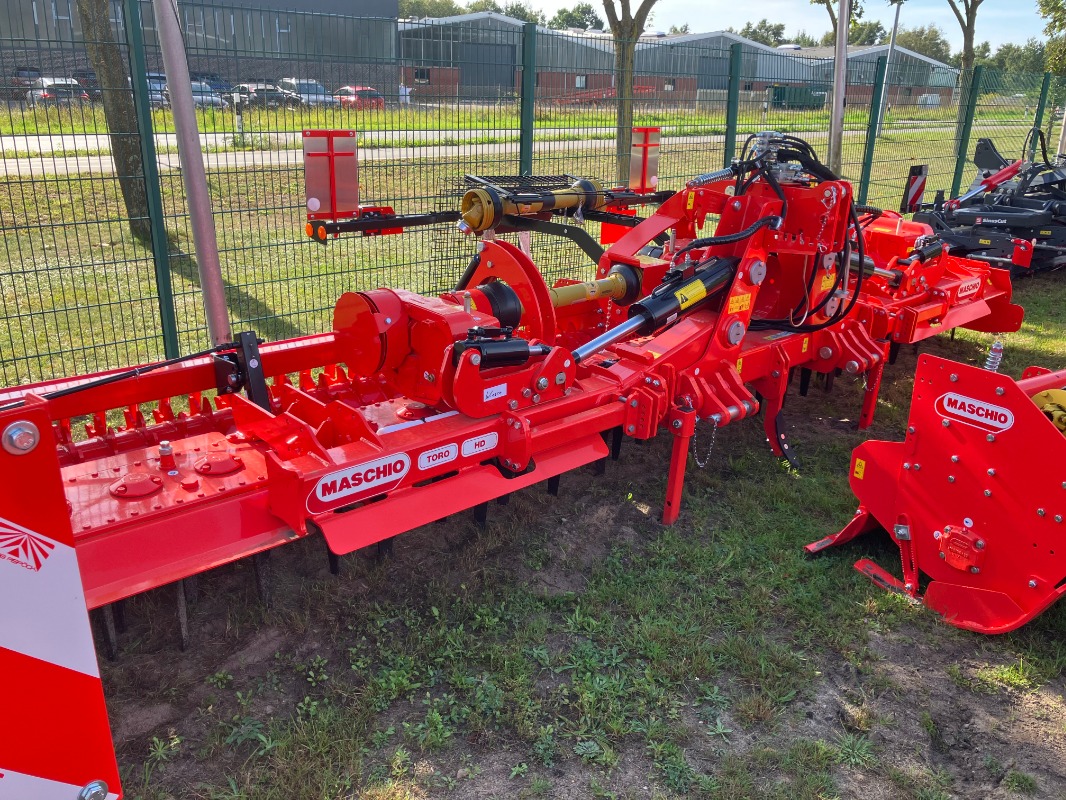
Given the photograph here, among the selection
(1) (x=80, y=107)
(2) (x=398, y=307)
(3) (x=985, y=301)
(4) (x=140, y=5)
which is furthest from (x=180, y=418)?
(3) (x=985, y=301)

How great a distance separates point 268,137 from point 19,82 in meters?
1.50

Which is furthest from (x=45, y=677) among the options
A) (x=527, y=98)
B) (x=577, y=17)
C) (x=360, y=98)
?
(x=577, y=17)

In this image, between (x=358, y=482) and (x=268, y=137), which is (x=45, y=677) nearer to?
(x=358, y=482)

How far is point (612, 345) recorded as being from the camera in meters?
4.05

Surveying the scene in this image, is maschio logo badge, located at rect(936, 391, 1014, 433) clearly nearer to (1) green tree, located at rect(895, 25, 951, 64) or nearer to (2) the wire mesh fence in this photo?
(2) the wire mesh fence

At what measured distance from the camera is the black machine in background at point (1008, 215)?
28.7 ft

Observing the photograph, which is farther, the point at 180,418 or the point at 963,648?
the point at 180,418

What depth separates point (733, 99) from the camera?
9.05 meters

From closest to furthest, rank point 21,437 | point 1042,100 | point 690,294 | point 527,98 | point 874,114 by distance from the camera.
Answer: point 21,437 → point 690,294 → point 527,98 → point 874,114 → point 1042,100

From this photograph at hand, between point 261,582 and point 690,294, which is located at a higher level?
Answer: point 690,294

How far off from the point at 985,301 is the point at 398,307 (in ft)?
16.3

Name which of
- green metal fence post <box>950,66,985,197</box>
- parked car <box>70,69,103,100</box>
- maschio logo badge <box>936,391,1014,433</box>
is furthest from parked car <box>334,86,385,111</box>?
green metal fence post <box>950,66,985,197</box>

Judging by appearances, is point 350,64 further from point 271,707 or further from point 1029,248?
point 1029,248

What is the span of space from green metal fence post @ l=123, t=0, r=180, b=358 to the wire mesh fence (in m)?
0.01
